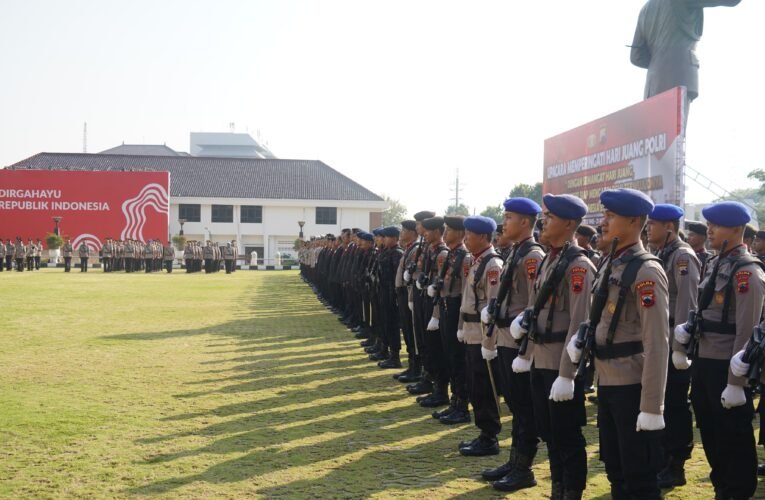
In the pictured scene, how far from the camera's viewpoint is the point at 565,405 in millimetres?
4309

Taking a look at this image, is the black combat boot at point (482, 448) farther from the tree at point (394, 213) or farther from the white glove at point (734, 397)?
the tree at point (394, 213)

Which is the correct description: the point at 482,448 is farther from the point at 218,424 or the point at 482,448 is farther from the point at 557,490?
the point at 218,424

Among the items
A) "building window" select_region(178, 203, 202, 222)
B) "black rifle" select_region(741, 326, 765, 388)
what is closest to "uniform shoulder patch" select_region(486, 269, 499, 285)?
"black rifle" select_region(741, 326, 765, 388)

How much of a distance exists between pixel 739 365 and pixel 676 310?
131cm

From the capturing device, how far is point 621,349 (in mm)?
3832

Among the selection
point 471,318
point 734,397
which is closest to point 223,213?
point 471,318

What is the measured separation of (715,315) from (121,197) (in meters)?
48.8

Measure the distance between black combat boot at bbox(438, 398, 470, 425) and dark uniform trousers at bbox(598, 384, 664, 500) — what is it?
2.94 meters

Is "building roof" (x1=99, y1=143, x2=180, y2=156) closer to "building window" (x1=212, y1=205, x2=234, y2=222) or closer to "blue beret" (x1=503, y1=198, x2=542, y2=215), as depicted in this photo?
"building window" (x1=212, y1=205, x2=234, y2=222)

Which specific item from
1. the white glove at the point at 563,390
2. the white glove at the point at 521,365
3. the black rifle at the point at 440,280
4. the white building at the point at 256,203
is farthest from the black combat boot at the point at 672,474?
the white building at the point at 256,203

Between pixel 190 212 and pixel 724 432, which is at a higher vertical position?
pixel 190 212

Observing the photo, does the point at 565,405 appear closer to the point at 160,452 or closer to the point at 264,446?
the point at 264,446

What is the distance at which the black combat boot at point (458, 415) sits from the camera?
686 centimetres

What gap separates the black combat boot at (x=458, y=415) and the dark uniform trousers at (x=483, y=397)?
0.94m
